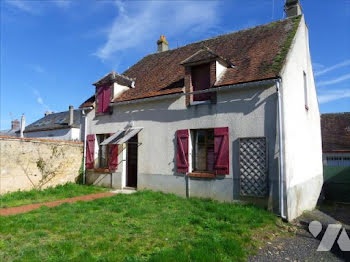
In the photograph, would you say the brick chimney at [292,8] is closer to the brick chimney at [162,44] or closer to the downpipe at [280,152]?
the downpipe at [280,152]

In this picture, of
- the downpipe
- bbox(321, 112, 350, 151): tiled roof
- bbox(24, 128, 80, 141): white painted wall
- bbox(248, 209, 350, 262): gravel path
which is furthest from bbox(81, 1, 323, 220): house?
bbox(24, 128, 80, 141): white painted wall

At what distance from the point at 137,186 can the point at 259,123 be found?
22.5 ft

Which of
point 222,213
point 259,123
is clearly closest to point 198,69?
point 259,123

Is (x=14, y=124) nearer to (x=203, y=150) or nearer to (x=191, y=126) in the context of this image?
(x=191, y=126)

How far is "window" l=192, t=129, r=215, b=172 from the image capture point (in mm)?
11273

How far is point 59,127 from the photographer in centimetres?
3325

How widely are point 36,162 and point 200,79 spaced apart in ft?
29.9

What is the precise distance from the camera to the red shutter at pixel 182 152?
11.5 meters

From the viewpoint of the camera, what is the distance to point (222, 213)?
851 cm

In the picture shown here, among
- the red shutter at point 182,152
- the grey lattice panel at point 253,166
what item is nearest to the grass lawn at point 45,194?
the red shutter at point 182,152

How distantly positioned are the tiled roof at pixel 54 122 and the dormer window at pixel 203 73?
24029 millimetres

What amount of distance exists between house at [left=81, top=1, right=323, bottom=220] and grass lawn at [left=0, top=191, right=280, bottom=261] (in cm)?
128

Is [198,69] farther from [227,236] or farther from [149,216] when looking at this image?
[227,236]

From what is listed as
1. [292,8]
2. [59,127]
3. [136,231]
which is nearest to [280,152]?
[136,231]
